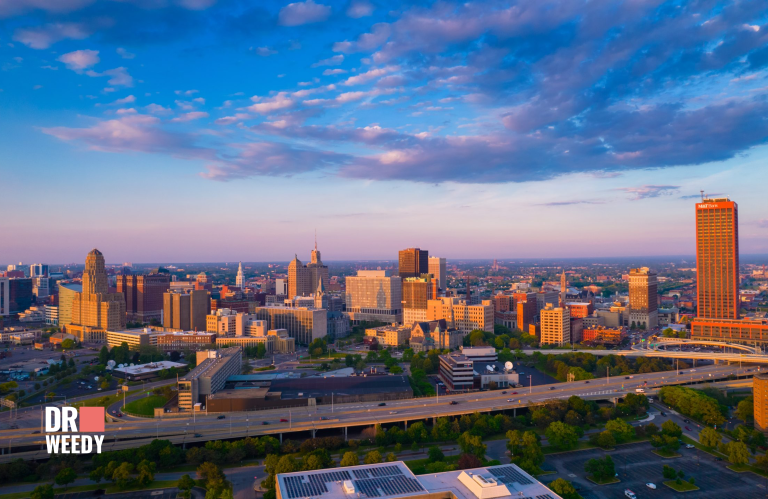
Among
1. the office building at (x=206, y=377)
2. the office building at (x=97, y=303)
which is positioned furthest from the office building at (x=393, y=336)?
the office building at (x=97, y=303)

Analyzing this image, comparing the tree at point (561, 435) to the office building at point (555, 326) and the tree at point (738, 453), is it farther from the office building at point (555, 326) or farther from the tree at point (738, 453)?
the office building at point (555, 326)

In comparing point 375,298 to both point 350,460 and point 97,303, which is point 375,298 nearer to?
point 97,303

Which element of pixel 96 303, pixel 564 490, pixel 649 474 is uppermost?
pixel 96 303

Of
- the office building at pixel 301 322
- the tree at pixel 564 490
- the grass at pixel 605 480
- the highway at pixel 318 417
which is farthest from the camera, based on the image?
the office building at pixel 301 322

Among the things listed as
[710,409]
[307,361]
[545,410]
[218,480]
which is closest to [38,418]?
[218,480]

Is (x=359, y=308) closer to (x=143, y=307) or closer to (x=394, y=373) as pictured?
(x=143, y=307)

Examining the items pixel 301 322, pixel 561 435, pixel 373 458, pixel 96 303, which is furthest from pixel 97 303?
pixel 561 435
